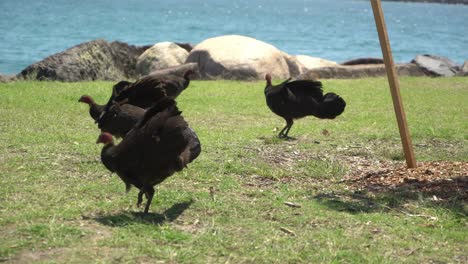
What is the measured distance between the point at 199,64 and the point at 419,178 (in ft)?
36.1

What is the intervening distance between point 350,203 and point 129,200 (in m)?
2.06

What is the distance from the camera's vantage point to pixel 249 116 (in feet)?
40.5

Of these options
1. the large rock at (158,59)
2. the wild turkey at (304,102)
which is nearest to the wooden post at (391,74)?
the wild turkey at (304,102)

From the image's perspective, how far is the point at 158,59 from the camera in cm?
1895

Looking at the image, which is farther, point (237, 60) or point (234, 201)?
point (237, 60)

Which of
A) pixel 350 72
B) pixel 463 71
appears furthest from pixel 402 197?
pixel 463 71

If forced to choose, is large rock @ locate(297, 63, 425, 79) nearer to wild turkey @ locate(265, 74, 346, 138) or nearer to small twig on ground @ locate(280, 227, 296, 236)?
wild turkey @ locate(265, 74, 346, 138)

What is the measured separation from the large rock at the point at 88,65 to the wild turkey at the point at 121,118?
26.9 ft

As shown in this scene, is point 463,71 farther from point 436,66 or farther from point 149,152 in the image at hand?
point 149,152

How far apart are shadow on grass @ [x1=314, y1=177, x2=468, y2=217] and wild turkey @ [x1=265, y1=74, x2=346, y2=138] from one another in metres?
2.90

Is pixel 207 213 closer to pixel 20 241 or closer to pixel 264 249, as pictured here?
pixel 264 249

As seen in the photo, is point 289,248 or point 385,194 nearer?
point 289,248

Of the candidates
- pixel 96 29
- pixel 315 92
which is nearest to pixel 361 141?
pixel 315 92

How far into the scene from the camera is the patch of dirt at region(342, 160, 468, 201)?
24.2ft
